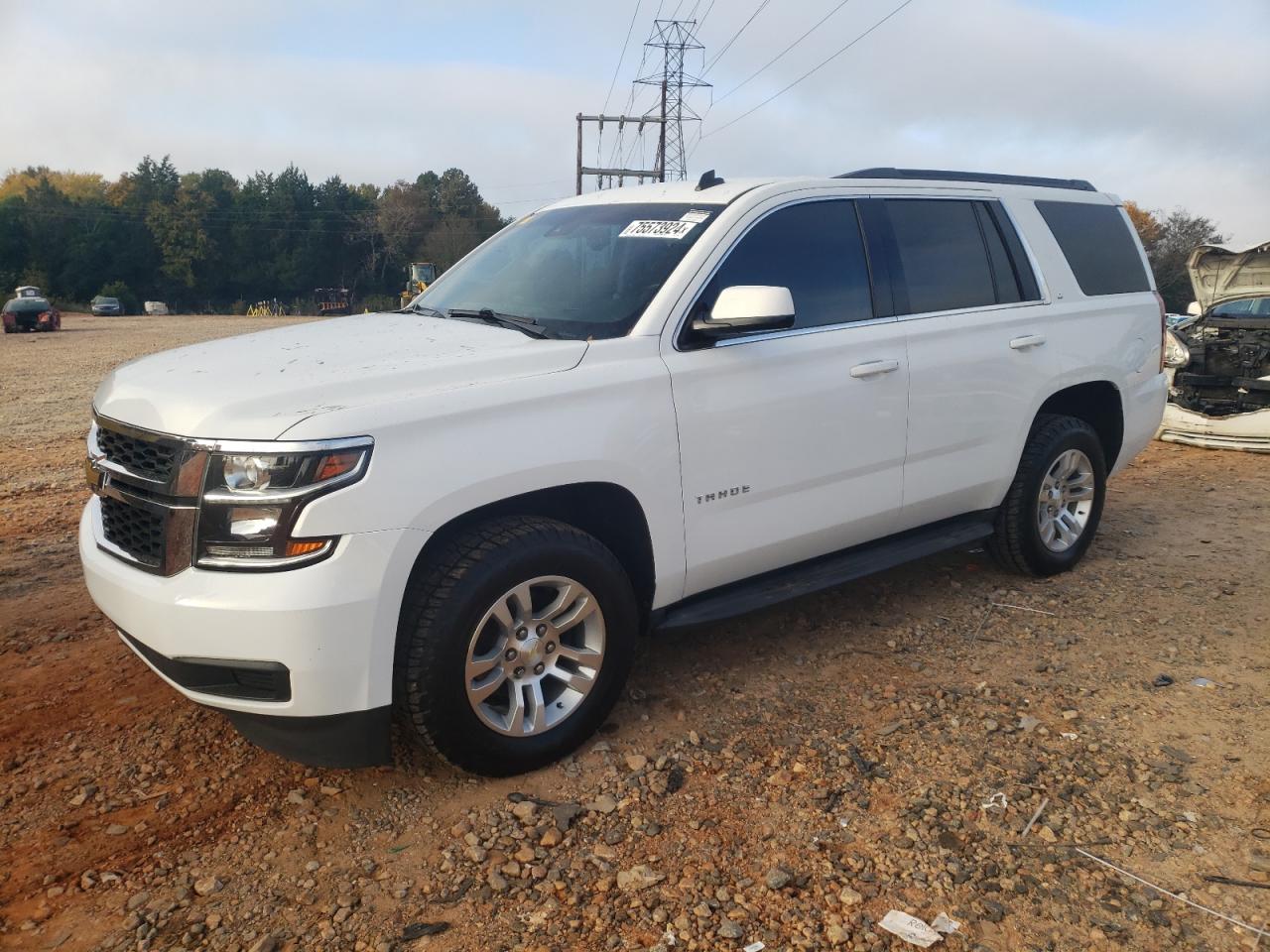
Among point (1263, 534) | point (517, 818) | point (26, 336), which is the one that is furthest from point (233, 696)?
point (26, 336)

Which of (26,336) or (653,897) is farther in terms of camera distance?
(26,336)

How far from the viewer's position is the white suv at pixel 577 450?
2631 millimetres

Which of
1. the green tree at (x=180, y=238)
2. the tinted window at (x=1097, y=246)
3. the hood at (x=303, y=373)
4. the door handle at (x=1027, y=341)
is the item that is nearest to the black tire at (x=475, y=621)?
the hood at (x=303, y=373)

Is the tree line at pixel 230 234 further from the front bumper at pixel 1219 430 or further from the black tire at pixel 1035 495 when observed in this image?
the black tire at pixel 1035 495

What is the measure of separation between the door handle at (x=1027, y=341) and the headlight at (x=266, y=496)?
314cm

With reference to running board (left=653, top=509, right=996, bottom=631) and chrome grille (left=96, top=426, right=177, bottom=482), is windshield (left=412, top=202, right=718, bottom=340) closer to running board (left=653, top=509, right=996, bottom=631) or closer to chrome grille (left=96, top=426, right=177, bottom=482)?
running board (left=653, top=509, right=996, bottom=631)

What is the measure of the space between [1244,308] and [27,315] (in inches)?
1482

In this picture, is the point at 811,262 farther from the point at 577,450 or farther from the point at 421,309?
the point at 421,309

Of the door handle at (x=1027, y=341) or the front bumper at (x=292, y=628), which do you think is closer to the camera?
the front bumper at (x=292, y=628)

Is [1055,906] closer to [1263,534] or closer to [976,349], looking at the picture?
[976,349]

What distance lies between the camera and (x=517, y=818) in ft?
9.64

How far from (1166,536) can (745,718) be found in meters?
3.86

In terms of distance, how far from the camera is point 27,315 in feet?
113

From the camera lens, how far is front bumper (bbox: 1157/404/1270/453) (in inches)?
352
